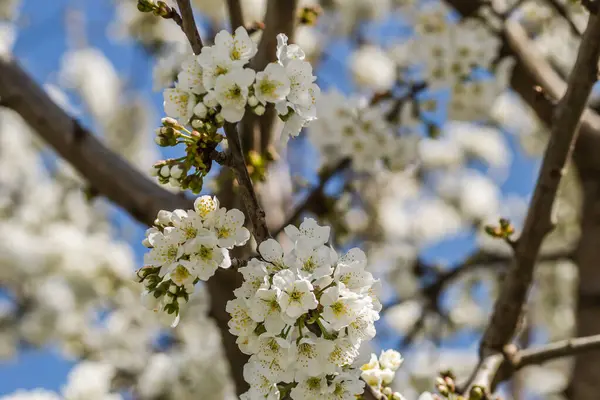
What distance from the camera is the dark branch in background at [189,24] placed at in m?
1.06

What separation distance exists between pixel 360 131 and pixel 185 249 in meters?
1.35

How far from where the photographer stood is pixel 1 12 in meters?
4.54

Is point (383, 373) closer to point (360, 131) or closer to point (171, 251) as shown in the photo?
point (171, 251)

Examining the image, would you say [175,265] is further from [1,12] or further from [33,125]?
[1,12]

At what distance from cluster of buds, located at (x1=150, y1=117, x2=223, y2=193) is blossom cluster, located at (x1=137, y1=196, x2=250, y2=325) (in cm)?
4

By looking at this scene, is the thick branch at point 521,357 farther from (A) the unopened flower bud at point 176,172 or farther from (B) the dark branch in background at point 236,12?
(B) the dark branch in background at point 236,12

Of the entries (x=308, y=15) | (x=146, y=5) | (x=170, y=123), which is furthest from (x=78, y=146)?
(x=170, y=123)

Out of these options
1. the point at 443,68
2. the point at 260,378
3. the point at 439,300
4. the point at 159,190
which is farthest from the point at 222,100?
the point at 439,300

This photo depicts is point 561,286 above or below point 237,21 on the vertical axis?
above

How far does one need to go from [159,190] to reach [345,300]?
1.36m

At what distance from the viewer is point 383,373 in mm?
1195

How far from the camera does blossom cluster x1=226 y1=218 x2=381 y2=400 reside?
0.98 m

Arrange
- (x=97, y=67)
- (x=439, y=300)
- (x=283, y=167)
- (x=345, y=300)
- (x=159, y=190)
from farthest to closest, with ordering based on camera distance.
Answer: (x=97, y=67)
(x=283, y=167)
(x=439, y=300)
(x=159, y=190)
(x=345, y=300)

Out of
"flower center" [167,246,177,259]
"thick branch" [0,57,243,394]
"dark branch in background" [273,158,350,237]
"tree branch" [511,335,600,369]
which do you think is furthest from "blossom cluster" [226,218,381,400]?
"dark branch in background" [273,158,350,237]
